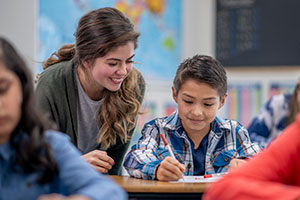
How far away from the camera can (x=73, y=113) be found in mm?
2027

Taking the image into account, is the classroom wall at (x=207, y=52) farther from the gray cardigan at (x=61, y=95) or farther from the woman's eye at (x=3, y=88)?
the woman's eye at (x=3, y=88)

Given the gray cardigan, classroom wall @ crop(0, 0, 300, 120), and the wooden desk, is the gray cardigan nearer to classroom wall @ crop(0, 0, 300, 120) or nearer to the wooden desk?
the wooden desk

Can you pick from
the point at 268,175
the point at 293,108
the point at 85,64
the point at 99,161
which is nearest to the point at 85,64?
the point at 85,64

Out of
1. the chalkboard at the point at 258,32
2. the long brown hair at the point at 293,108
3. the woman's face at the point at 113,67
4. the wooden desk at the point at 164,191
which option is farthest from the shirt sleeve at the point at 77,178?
the chalkboard at the point at 258,32

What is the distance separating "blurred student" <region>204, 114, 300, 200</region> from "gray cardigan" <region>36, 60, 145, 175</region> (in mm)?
1051

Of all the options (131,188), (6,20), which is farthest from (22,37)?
(131,188)

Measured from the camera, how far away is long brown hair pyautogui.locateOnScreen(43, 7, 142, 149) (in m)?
1.91

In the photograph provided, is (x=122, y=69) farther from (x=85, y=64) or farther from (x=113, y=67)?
(x=85, y=64)

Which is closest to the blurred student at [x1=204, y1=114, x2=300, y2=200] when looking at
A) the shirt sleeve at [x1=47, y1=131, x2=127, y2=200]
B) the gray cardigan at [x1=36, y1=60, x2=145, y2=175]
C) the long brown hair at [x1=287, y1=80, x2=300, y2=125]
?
the shirt sleeve at [x1=47, y1=131, x2=127, y2=200]

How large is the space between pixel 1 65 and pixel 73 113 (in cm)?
100

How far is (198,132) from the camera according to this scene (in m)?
1.97

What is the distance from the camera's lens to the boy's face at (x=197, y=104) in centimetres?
187

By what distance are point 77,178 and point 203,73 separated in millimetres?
1020

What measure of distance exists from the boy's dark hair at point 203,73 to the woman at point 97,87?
0.23 metres
